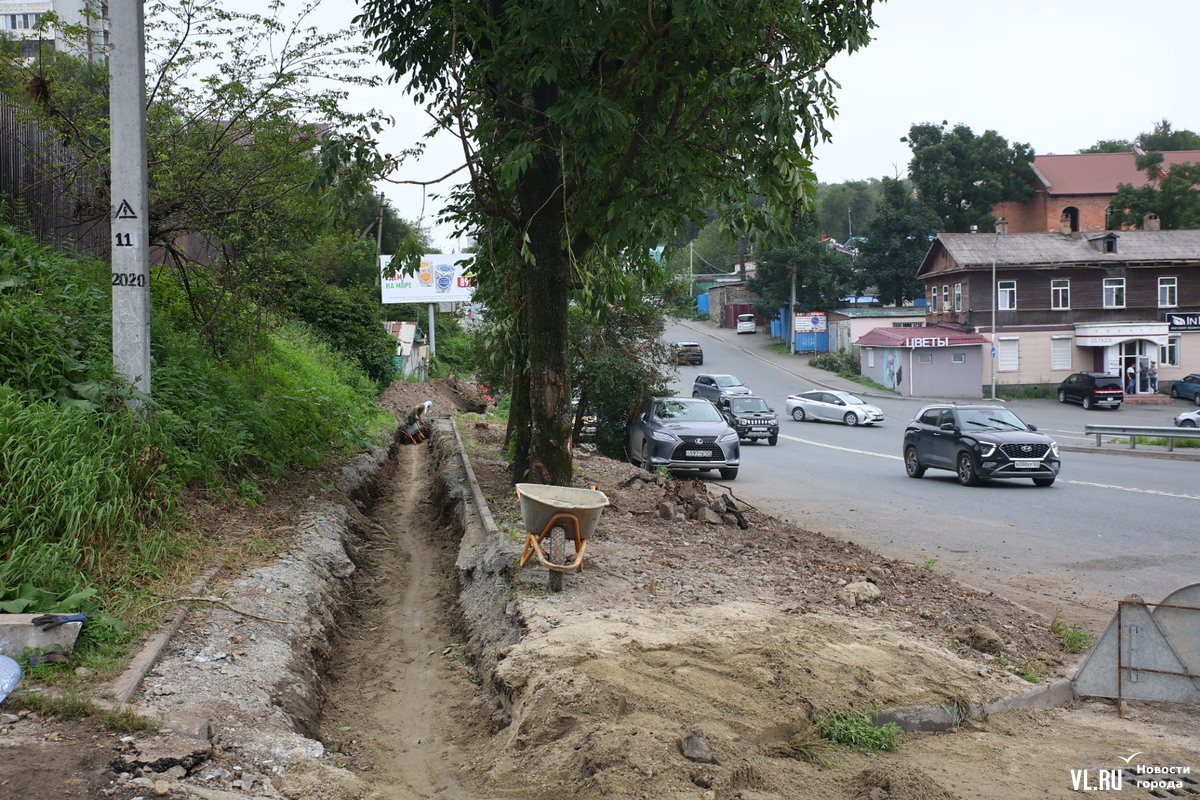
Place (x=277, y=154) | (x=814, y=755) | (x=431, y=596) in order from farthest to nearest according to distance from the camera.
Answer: (x=277, y=154) < (x=431, y=596) < (x=814, y=755)

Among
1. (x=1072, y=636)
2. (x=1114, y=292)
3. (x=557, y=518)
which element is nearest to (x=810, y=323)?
(x=1114, y=292)

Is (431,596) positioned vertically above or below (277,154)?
below

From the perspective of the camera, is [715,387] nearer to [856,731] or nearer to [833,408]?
[833,408]

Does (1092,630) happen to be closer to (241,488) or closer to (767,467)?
(241,488)

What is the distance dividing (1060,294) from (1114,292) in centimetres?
300

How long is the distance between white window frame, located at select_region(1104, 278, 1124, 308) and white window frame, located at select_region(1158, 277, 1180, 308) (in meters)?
2.09

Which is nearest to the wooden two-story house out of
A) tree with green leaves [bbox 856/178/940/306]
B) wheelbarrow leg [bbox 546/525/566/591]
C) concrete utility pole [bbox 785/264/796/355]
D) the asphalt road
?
tree with green leaves [bbox 856/178/940/306]

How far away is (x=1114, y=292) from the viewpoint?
4916 cm

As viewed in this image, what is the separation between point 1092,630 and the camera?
308 inches

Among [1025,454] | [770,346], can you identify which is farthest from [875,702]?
[770,346]

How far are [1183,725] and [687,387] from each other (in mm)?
42235

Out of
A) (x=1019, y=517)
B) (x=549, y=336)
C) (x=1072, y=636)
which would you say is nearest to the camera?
(x=1072, y=636)

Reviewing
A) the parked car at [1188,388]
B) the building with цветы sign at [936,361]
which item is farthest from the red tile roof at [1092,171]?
the parked car at [1188,388]

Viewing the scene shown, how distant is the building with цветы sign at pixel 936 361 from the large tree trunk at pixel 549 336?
41416 mm
